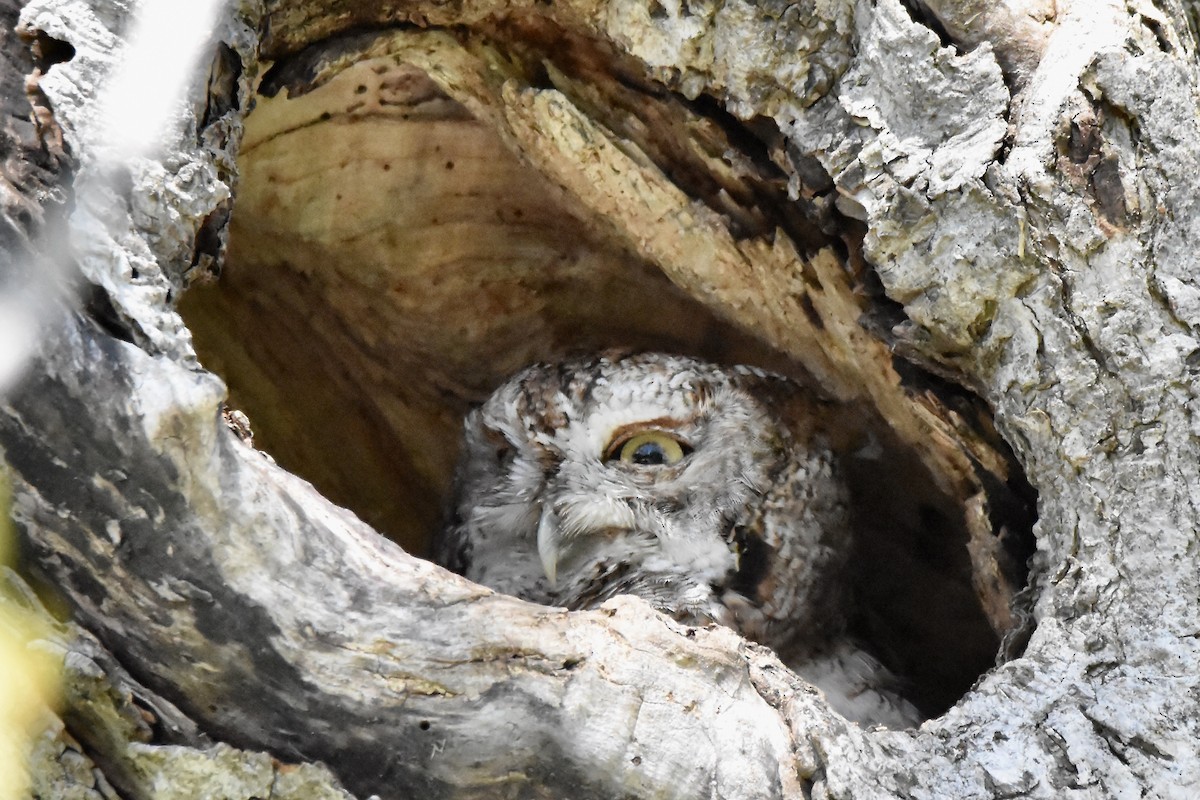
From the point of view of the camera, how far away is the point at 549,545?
2.05m

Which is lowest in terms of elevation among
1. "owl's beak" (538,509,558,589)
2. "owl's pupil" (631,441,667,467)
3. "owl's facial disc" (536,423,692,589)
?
"owl's beak" (538,509,558,589)

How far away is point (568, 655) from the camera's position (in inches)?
48.2

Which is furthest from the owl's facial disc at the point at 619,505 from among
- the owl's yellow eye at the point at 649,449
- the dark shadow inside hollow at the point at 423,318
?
the dark shadow inside hollow at the point at 423,318

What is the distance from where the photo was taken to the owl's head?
2.00 m

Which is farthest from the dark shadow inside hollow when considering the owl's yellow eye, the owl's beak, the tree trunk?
the owl's beak

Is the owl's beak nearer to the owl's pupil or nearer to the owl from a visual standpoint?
the owl

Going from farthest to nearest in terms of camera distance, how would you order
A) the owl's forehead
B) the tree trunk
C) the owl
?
the owl's forehead < the owl < the tree trunk

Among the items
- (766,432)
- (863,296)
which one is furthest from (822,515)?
(863,296)

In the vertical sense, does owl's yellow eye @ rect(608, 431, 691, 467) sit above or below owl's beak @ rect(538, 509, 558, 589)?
above

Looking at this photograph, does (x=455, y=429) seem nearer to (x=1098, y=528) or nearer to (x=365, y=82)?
(x=365, y=82)

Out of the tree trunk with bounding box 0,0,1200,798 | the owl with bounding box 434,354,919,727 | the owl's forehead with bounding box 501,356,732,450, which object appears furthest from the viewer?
the owl's forehead with bounding box 501,356,732,450

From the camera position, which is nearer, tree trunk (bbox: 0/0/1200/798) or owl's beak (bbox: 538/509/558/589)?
tree trunk (bbox: 0/0/1200/798)

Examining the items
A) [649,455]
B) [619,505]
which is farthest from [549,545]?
[649,455]

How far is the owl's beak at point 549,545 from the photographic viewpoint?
6.69 ft
